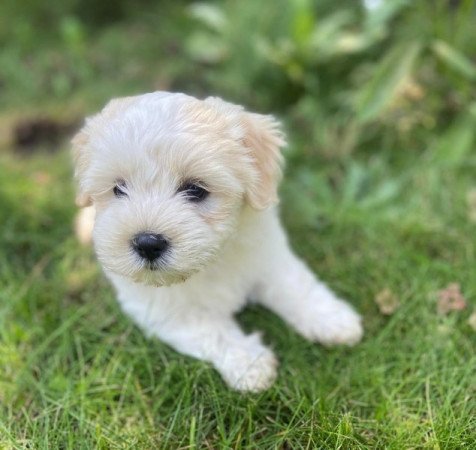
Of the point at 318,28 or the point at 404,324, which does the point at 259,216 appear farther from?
the point at 318,28

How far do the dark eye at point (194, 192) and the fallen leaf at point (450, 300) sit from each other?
146 cm

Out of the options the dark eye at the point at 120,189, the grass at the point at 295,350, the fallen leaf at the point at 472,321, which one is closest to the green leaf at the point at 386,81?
the grass at the point at 295,350

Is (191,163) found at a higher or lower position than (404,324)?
higher

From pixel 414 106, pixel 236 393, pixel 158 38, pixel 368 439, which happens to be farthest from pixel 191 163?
pixel 158 38

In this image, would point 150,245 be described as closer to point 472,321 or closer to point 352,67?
point 472,321

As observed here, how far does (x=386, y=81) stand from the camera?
3.71 metres

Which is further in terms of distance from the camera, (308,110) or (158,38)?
(158,38)

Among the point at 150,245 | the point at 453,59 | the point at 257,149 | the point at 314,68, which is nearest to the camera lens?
the point at 150,245

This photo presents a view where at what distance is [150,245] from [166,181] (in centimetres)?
27

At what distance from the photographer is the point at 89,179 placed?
232cm

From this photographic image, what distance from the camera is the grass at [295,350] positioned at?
93.4 inches

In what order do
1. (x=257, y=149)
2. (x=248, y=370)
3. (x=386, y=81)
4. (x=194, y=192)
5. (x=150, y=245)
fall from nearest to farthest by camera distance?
(x=150, y=245)
(x=194, y=192)
(x=257, y=149)
(x=248, y=370)
(x=386, y=81)

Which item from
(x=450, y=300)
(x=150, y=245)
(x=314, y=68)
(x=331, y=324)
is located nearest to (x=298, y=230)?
(x=331, y=324)

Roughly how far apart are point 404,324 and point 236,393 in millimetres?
1006
